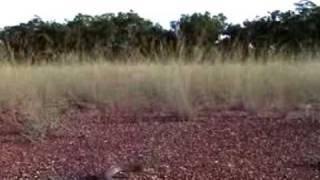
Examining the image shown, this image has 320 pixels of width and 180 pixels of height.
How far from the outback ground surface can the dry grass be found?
44 centimetres

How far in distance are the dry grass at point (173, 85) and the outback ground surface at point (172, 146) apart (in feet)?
1.44

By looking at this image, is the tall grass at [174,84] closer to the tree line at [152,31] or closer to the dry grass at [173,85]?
the dry grass at [173,85]

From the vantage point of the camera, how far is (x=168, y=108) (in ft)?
37.7

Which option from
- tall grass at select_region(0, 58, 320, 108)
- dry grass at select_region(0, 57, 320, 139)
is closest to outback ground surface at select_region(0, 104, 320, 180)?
dry grass at select_region(0, 57, 320, 139)

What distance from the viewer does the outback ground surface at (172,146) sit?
7105mm

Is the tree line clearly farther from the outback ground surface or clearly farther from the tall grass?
the outback ground surface

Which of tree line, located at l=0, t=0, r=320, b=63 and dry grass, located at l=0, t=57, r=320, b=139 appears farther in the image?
tree line, located at l=0, t=0, r=320, b=63

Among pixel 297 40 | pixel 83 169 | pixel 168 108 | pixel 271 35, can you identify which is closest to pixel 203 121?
pixel 168 108

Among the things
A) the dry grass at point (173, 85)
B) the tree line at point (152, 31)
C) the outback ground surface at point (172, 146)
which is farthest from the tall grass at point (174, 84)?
the tree line at point (152, 31)

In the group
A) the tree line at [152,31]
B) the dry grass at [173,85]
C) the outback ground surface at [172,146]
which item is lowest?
the outback ground surface at [172,146]

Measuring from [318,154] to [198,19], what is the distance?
15663mm

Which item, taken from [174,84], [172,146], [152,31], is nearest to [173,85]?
[174,84]

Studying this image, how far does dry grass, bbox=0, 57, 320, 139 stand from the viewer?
38.5 feet

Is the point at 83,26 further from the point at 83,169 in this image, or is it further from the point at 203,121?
the point at 83,169
